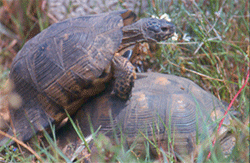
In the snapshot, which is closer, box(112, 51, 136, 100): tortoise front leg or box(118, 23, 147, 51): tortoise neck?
box(112, 51, 136, 100): tortoise front leg

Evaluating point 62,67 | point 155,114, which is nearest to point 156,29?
point 155,114

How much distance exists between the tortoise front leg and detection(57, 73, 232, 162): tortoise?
4.8 inches

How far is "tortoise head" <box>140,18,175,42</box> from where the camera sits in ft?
7.94

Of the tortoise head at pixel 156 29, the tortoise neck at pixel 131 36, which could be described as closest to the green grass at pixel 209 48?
the tortoise head at pixel 156 29

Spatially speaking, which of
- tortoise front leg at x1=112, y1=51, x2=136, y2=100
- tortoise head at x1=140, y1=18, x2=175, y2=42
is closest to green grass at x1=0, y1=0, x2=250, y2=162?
tortoise head at x1=140, y1=18, x2=175, y2=42

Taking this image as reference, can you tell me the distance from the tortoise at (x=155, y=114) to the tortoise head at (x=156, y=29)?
37 centimetres

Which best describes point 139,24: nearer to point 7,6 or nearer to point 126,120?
point 126,120

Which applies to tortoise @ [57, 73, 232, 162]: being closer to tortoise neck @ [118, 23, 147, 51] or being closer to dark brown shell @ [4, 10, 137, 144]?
dark brown shell @ [4, 10, 137, 144]

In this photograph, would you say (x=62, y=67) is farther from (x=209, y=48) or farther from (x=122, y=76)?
(x=209, y=48)

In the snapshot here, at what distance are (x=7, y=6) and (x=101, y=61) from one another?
2.99m

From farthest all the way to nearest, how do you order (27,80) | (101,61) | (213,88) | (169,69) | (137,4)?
(137,4) → (169,69) → (213,88) → (27,80) → (101,61)

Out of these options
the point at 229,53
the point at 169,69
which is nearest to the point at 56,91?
the point at 169,69

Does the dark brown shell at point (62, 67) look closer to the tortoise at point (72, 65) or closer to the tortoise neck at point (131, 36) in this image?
the tortoise at point (72, 65)

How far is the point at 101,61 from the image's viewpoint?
217 centimetres
